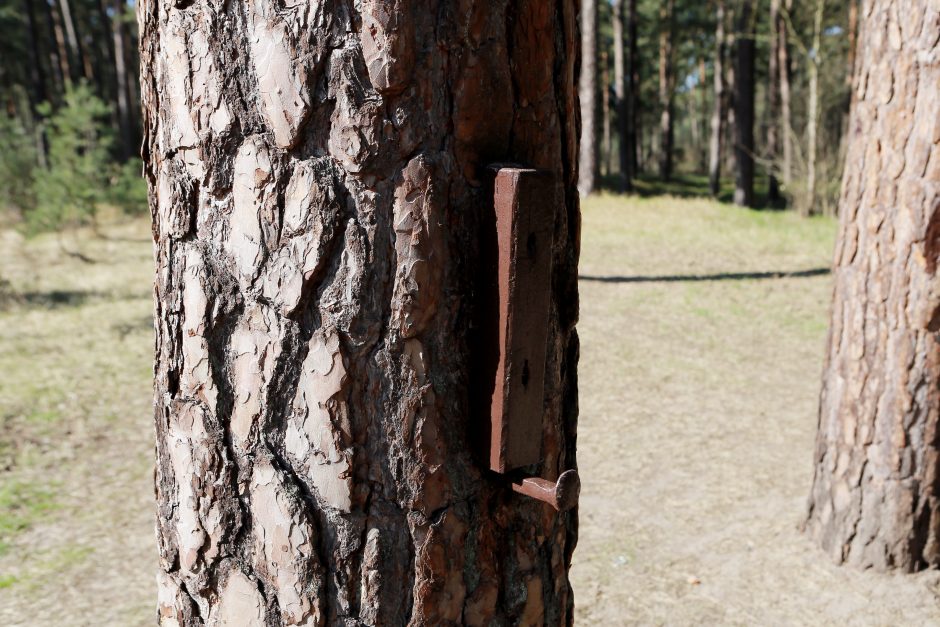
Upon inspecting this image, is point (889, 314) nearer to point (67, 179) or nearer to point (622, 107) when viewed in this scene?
point (67, 179)

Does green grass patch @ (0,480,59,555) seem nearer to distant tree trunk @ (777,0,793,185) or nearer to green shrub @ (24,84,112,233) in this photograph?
green shrub @ (24,84,112,233)

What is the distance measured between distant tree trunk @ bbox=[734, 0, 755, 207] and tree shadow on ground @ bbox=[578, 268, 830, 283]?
8.09 meters

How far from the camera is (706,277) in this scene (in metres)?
10.6

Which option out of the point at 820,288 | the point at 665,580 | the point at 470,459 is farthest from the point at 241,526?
the point at 820,288

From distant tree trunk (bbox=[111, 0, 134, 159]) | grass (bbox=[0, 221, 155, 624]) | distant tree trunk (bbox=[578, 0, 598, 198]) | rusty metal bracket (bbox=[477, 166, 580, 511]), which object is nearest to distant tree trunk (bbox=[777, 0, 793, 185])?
distant tree trunk (bbox=[578, 0, 598, 198])

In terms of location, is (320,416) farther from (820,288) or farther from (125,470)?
(820,288)

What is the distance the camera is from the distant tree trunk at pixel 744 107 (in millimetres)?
18202

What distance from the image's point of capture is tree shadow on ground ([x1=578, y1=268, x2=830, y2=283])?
1045 cm

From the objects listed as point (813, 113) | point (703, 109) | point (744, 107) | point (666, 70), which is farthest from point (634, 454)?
point (703, 109)

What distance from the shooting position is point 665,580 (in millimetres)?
3707

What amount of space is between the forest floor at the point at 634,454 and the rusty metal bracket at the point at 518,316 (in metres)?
2.55

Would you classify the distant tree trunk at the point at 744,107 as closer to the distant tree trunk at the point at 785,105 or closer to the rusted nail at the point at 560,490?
the distant tree trunk at the point at 785,105

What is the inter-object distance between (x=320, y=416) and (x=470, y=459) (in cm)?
23

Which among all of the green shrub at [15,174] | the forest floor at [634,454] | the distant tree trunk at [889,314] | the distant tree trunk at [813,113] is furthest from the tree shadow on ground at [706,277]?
the green shrub at [15,174]
